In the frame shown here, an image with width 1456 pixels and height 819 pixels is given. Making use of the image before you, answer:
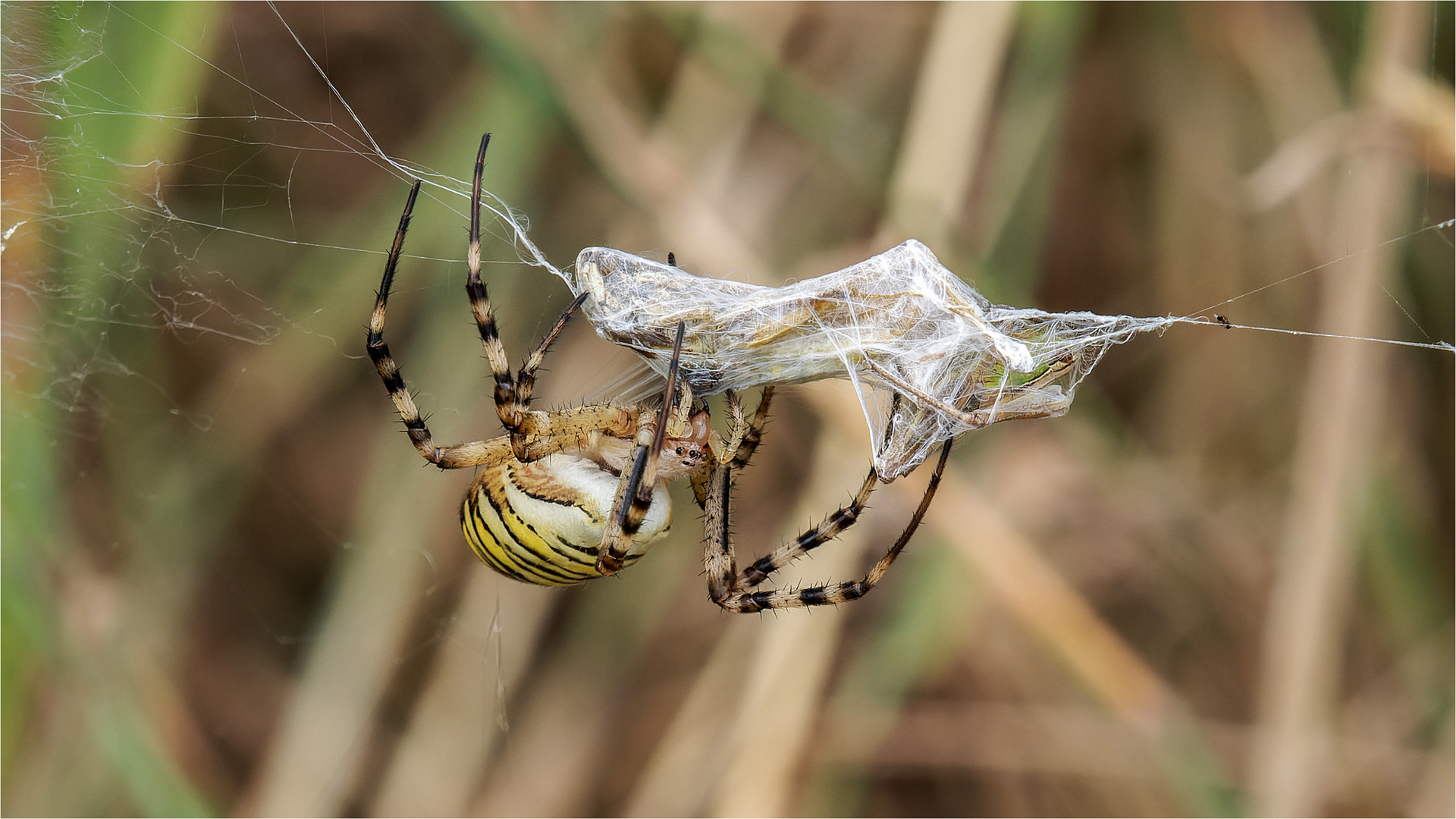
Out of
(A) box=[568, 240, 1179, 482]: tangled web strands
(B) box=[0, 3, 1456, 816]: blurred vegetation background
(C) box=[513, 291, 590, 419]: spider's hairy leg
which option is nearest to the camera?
(A) box=[568, 240, 1179, 482]: tangled web strands

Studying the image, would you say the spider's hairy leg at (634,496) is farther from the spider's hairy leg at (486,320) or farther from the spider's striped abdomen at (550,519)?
the spider's hairy leg at (486,320)

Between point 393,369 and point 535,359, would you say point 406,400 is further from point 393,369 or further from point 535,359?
point 535,359

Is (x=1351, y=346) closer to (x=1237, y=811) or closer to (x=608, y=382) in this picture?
(x=1237, y=811)

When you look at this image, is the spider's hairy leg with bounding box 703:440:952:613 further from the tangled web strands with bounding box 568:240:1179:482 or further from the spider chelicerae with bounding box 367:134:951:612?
the tangled web strands with bounding box 568:240:1179:482

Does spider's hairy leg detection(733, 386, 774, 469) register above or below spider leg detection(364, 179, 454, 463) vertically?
above

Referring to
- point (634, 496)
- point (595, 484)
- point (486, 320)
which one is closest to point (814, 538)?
point (634, 496)

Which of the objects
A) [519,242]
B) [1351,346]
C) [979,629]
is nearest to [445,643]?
[519,242]

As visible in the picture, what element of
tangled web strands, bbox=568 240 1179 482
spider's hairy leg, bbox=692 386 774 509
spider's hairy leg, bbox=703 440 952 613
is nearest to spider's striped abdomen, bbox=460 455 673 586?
spider's hairy leg, bbox=703 440 952 613
